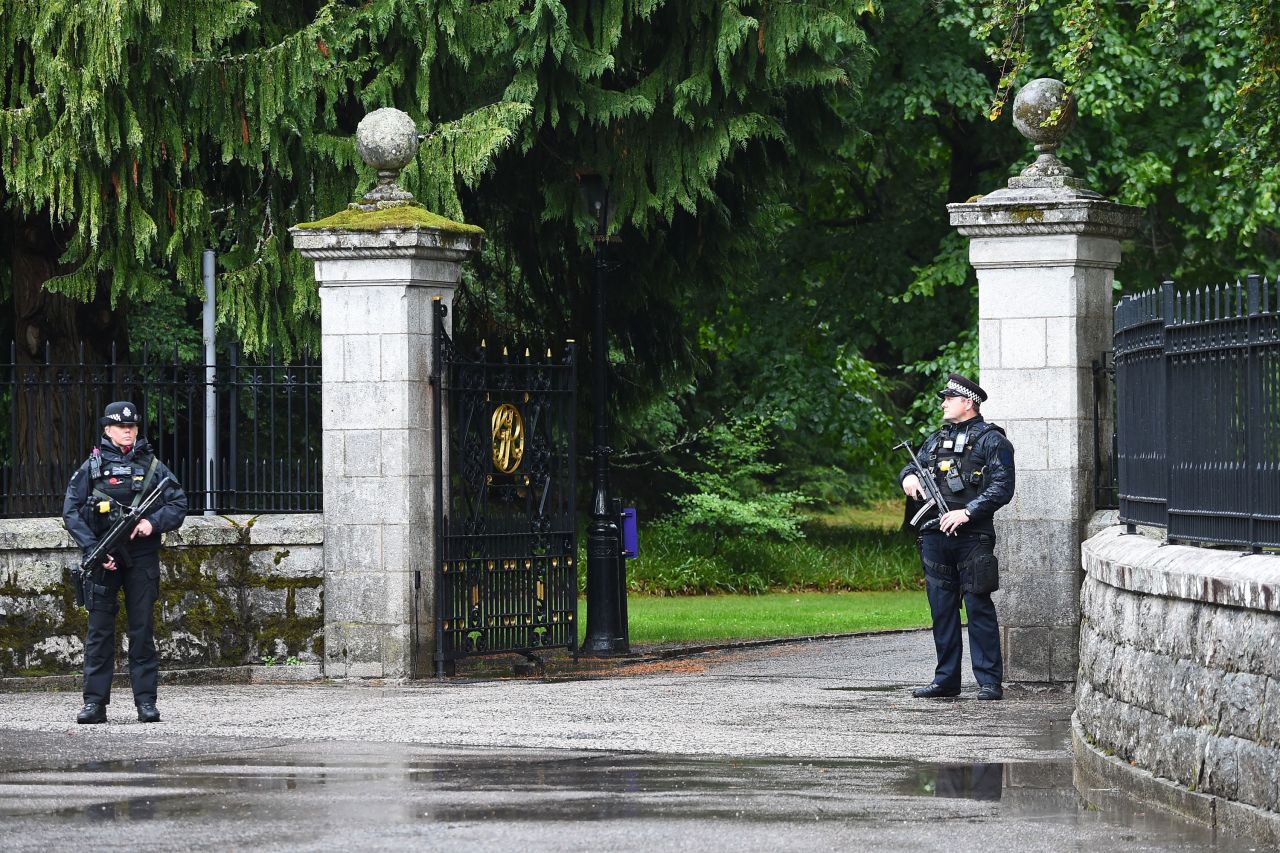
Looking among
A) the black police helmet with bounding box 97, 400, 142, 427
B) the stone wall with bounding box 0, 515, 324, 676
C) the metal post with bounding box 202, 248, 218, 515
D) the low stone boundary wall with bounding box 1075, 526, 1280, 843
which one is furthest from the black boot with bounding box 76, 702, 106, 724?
the low stone boundary wall with bounding box 1075, 526, 1280, 843

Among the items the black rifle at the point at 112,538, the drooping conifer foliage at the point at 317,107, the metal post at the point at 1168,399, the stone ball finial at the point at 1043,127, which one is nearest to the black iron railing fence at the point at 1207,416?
the metal post at the point at 1168,399

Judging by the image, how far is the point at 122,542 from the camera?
453 inches

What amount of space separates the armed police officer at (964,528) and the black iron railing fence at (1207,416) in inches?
80.1

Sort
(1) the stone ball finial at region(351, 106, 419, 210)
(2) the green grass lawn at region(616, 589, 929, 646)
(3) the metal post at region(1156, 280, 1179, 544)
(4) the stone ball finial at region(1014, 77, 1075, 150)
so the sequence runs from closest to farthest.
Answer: (3) the metal post at region(1156, 280, 1179, 544) < (4) the stone ball finial at region(1014, 77, 1075, 150) < (1) the stone ball finial at region(351, 106, 419, 210) < (2) the green grass lawn at region(616, 589, 929, 646)

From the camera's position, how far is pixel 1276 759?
7207mm

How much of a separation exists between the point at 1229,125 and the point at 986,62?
7.44m

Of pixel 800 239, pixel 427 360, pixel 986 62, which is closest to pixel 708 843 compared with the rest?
pixel 427 360

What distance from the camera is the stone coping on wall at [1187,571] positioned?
7477mm

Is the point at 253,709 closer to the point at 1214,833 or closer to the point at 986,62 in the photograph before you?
the point at 1214,833

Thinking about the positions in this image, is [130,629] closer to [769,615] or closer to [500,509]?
[500,509]

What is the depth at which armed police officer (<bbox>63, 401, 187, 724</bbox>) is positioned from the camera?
1145 cm

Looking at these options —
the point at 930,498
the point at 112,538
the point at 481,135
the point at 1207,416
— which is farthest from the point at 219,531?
the point at 1207,416

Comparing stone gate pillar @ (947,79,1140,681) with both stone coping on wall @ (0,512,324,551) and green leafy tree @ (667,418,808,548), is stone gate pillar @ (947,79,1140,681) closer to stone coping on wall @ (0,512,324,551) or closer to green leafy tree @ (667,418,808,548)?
stone coping on wall @ (0,512,324,551)

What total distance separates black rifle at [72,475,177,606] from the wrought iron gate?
266cm
